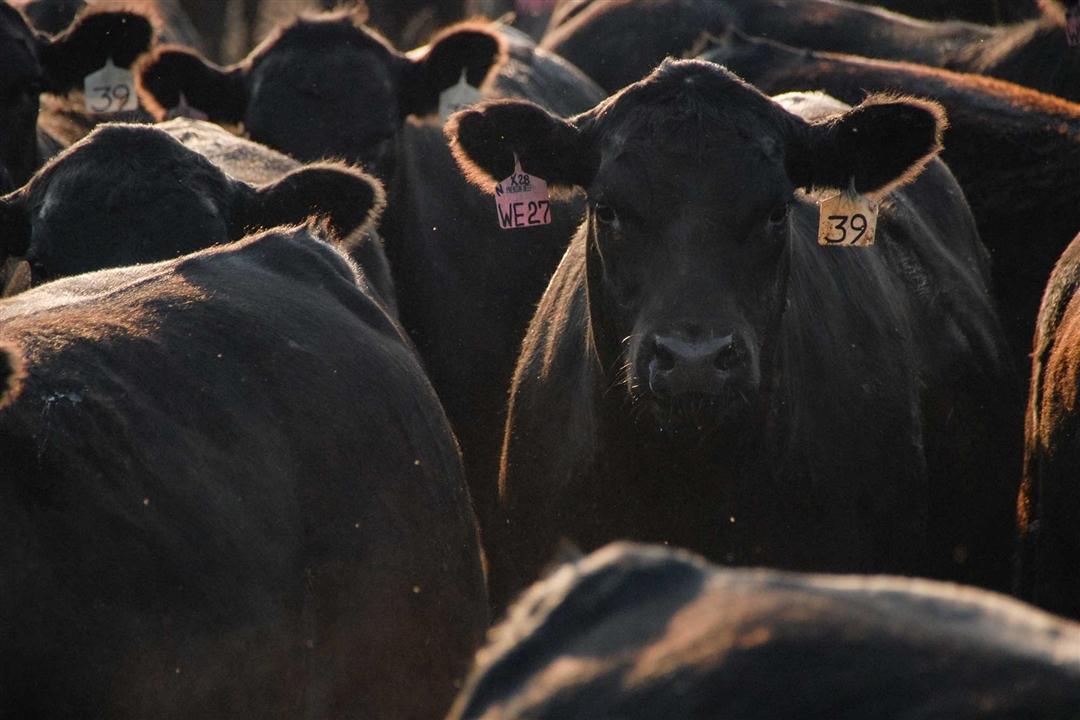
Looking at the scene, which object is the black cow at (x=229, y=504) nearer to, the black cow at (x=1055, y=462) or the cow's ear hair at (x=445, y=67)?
the black cow at (x=1055, y=462)

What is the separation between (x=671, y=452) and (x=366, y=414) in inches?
46.5

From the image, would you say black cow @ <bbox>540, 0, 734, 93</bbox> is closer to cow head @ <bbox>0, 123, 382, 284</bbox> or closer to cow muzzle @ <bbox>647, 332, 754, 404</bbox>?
cow head @ <bbox>0, 123, 382, 284</bbox>

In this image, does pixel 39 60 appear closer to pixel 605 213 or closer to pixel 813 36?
pixel 605 213

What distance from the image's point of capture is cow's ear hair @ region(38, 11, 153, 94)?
7.85 metres

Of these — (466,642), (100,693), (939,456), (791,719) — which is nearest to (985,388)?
(939,456)

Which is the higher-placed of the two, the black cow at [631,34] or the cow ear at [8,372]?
the cow ear at [8,372]

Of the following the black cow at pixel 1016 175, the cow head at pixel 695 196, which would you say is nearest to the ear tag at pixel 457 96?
the black cow at pixel 1016 175

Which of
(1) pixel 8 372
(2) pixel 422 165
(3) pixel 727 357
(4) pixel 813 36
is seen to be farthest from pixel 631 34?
(1) pixel 8 372

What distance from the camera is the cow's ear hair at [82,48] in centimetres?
785

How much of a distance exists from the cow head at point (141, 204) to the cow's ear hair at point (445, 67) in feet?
8.14

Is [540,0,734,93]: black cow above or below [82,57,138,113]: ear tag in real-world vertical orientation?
below

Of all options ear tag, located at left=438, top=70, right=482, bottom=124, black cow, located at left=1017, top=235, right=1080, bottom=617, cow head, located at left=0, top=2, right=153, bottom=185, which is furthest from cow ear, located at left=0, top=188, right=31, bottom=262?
black cow, located at left=1017, top=235, right=1080, bottom=617

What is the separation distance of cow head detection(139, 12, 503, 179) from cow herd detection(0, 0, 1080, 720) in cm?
2

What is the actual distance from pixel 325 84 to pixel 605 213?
3.14m
